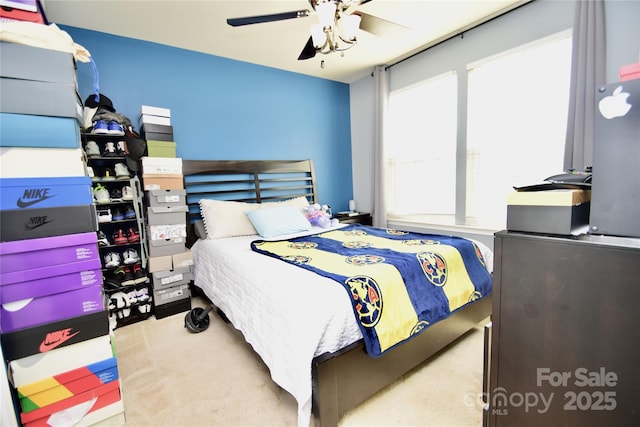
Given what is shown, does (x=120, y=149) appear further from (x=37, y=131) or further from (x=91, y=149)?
(x=37, y=131)

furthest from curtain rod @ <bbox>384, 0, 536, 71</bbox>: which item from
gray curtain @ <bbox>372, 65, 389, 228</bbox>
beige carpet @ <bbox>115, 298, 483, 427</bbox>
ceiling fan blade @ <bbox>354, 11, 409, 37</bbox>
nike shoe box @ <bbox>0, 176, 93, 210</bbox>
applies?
nike shoe box @ <bbox>0, 176, 93, 210</bbox>

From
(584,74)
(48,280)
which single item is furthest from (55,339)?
(584,74)

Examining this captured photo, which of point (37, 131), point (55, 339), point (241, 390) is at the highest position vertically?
point (37, 131)

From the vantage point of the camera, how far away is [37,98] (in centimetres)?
123

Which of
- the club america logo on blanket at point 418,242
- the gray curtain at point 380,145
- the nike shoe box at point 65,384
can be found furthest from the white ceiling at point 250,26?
Result: the nike shoe box at point 65,384

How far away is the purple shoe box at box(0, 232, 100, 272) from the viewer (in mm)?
1196

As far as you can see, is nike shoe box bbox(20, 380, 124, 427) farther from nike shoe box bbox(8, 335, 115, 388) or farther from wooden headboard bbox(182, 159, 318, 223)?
wooden headboard bbox(182, 159, 318, 223)

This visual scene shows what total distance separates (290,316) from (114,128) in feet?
7.27

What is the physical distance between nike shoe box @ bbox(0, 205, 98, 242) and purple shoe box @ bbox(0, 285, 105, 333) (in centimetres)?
28

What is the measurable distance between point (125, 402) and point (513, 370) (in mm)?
1930

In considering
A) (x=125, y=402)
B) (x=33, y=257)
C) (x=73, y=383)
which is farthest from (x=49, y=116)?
(x=125, y=402)

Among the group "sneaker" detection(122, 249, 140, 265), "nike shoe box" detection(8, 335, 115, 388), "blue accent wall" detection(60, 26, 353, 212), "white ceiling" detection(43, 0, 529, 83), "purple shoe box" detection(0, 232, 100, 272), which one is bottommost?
"nike shoe box" detection(8, 335, 115, 388)

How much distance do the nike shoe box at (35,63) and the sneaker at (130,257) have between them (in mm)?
1656

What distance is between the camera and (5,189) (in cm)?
117
